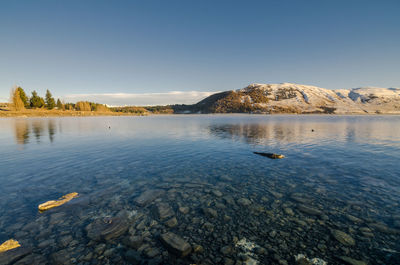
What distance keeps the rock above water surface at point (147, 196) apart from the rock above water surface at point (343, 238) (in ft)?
29.7

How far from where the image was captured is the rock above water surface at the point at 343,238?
7.09 m

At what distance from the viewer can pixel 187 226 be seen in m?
8.24

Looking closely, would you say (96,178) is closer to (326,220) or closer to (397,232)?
(326,220)

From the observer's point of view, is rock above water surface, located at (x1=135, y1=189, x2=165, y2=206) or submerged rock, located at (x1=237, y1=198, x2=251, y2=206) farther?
rock above water surface, located at (x1=135, y1=189, x2=165, y2=206)

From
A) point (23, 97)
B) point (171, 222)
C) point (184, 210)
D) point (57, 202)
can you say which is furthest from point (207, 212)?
point (23, 97)

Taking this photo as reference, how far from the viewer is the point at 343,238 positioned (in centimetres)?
736

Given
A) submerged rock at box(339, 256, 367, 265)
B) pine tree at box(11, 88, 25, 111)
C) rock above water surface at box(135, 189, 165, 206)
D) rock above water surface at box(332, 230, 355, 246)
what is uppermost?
pine tree at box(11, 88, 25, 111)

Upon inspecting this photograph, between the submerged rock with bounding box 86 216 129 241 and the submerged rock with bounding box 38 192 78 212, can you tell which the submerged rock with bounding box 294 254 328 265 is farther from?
the submerged rock with bounding box 38 192 78 212

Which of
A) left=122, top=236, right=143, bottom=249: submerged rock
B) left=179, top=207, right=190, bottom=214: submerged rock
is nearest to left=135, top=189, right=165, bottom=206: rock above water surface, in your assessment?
left=179, top=207, right=190, bottom=214: submerged rock

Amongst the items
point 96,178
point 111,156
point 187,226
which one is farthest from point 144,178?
point 111,156

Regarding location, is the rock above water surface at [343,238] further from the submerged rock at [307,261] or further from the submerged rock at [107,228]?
the submerged rock at [107,228]

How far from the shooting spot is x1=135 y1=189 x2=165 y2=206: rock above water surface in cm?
1045

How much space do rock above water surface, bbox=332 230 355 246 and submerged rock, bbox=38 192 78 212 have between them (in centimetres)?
1356

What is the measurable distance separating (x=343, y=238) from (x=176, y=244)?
6777mm
